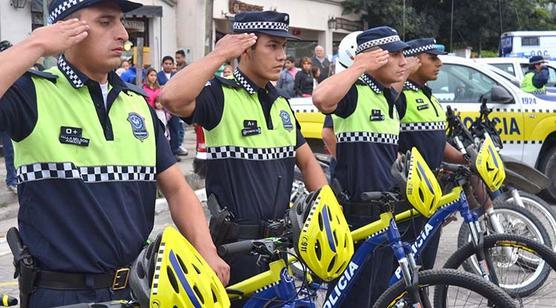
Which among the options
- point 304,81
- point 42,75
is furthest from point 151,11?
→ point 42,75

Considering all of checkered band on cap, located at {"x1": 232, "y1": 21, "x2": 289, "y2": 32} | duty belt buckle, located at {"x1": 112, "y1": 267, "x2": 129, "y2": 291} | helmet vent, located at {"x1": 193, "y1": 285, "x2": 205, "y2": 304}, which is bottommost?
duty belt buckle, located at {"x1": 112, "y1": 267, "x2": 129, "y2": 291}

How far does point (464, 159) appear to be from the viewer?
571cm

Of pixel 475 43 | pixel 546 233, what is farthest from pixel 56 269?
pixel 475 43

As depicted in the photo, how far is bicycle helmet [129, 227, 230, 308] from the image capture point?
88.3 inches

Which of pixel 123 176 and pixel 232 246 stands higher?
pixel 123 176

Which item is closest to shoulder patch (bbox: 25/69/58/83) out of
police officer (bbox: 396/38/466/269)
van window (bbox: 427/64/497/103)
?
police officer (bbox: 396/38/466/269)

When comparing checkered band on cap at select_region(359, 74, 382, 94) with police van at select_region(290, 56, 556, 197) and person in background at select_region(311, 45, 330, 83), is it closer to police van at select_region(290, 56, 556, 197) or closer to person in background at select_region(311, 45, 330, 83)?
police van at select_region(290, 56, 556, 197)

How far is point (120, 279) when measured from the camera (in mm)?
2748

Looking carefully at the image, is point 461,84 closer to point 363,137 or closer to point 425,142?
point 425,142

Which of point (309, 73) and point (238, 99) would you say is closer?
point (238, 99)

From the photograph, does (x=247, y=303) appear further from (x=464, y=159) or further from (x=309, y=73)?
(x=309, y=73)

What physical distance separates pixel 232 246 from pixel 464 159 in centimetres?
305

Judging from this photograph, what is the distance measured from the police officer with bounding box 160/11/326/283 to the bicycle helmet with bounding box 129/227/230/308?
4.27 feet

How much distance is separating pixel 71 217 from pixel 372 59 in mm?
2222
